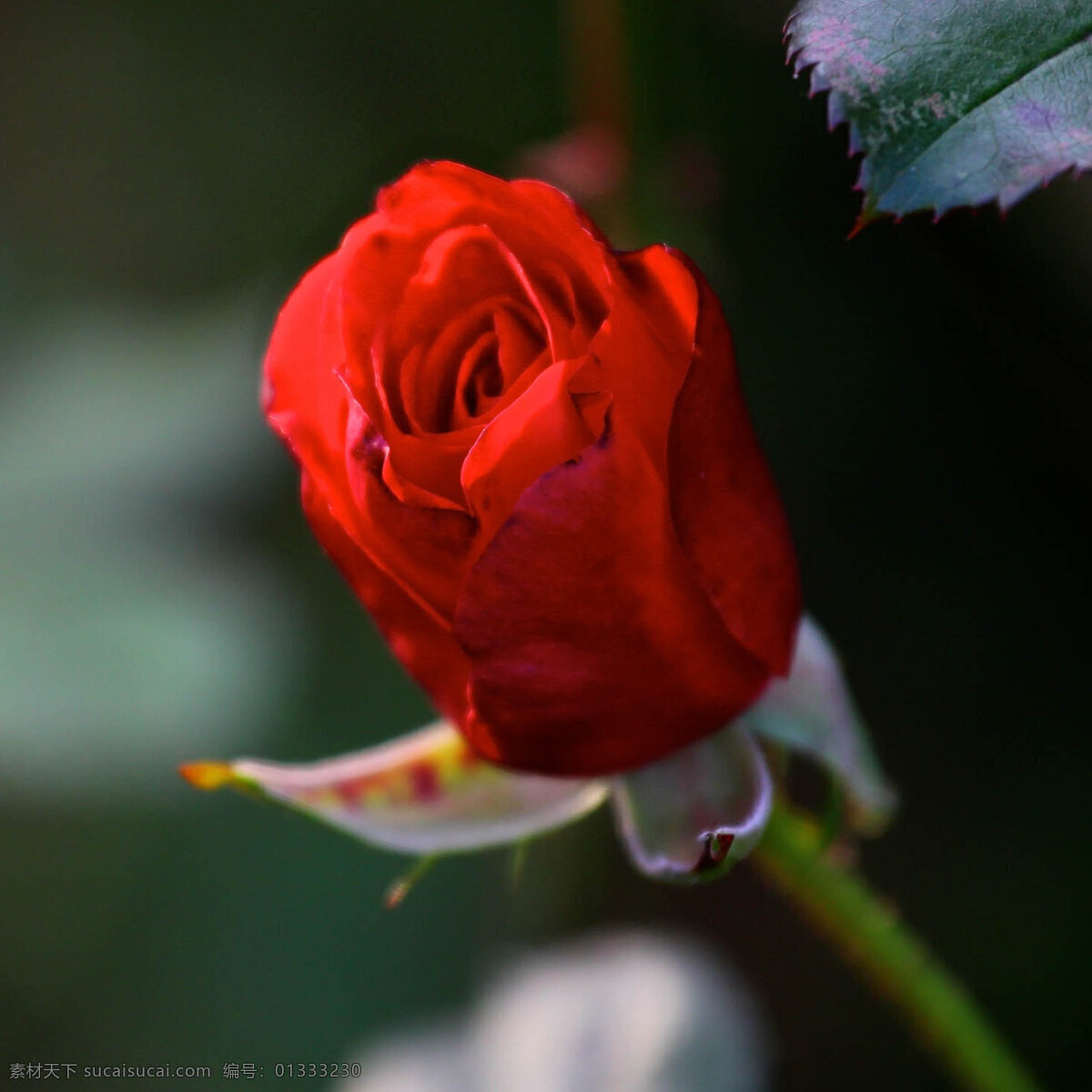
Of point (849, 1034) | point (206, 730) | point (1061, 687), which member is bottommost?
point (849, 1034)

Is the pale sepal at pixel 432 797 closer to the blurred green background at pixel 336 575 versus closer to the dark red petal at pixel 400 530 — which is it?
the dark red petal at pixel 400 530

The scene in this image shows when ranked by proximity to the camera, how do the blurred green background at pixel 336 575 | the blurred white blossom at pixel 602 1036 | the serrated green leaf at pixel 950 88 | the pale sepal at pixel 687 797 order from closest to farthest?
1. the serrated green leaf at pixel 950 88
2. the pale sepal at pixel 687 797
3. the blurred white blossom at pixel 602 1036
4. the blurred green background at pixel 336 575

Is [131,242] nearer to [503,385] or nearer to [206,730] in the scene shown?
[206,730]

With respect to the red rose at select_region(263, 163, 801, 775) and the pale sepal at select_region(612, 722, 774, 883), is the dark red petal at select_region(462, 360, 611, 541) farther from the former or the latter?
the pale sepal at select_region(612, 722, 774, 883)

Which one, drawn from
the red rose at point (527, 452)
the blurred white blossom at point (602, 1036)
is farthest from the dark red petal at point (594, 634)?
the blurred white blossom at point (602, 1036)

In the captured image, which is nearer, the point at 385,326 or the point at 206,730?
the point at 385,326

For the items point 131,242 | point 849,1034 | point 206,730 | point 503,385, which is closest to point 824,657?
point 503,385

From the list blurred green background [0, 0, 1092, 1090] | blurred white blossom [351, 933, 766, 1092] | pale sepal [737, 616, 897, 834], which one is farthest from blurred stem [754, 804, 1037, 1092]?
blurred green background [0, 0, 1092, 1090]
